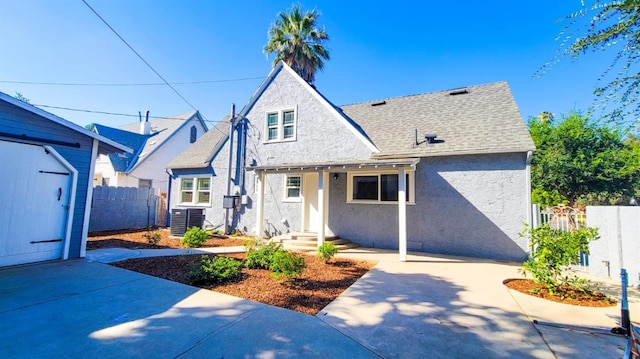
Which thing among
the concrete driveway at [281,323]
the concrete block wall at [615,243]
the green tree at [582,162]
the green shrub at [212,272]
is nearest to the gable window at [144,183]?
the concrete driveway at [281,323]

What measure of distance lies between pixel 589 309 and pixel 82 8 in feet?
42.7

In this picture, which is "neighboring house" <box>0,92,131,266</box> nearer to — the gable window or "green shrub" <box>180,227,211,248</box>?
"green shrub" <box>180,227,211,248</box>

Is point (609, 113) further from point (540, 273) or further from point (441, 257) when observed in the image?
point (441, 257)

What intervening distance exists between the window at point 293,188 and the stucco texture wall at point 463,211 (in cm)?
290

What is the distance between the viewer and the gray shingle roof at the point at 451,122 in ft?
28.9

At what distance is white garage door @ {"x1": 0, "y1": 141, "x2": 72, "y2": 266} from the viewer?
6.03 meters

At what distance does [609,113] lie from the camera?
14.8 ft

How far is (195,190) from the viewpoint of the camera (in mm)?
14109

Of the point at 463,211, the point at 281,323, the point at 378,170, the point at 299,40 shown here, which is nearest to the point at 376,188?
the point at 378,170

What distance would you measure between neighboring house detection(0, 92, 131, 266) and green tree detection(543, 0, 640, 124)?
1081cm

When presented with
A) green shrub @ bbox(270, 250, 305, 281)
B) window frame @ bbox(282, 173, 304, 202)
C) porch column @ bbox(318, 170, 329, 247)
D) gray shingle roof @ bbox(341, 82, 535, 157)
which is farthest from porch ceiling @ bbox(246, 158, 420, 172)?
green shrub @ bbox(270, 250, 305, 281)

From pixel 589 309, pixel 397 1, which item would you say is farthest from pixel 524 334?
pixel 397 1

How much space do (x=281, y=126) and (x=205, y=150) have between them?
17.6 feet

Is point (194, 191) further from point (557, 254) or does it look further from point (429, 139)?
point (557, 254)
